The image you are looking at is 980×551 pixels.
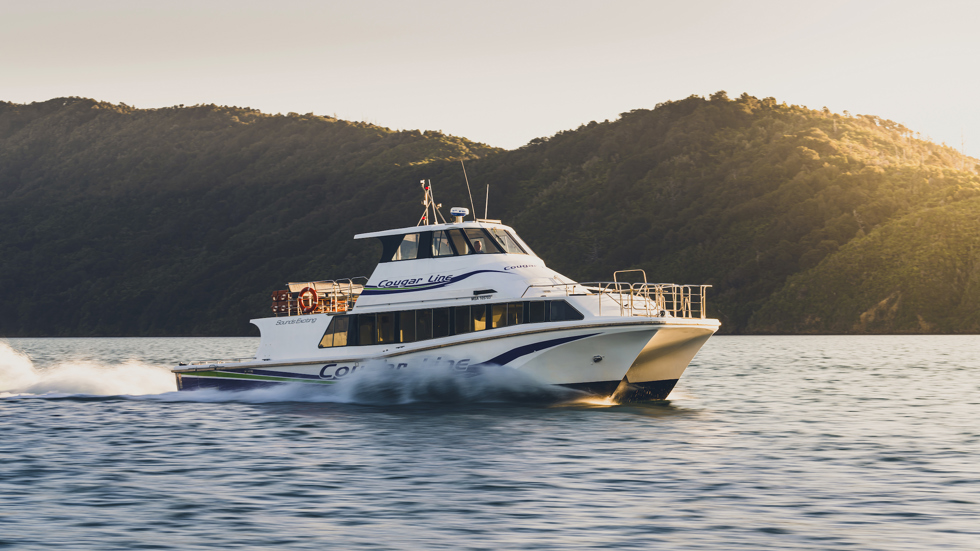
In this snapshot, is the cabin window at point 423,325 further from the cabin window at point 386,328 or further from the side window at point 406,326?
the cabin window at point 386,328

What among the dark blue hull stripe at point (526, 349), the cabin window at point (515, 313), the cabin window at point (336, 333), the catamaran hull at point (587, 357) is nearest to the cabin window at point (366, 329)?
the cabin window at point (336, 333)

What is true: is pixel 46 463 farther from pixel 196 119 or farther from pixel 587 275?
pixel 196 119

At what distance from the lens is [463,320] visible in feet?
64.9

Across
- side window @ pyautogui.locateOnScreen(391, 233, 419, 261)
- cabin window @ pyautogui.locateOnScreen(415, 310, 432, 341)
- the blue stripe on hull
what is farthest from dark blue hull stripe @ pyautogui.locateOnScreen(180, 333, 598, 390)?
side window @ pyautogui.locateOnScreen(391, 233, 419, 261)

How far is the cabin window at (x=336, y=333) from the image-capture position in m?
21.5

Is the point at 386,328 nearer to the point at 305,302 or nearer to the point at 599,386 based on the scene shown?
the point at 305,302

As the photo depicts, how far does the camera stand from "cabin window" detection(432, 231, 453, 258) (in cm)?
2092

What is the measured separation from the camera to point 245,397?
22250 millimetres

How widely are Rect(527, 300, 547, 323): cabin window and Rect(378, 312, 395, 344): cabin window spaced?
11.1 ft

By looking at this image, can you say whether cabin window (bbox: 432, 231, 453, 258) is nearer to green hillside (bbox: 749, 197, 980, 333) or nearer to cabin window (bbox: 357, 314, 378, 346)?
cabin window (bbox: 357, 314, 378, 346)

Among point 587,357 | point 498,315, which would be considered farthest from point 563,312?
point 498,315

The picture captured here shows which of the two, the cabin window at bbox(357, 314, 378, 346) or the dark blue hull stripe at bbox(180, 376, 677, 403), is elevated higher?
the cabin window at bbox(357, 314, 378, 346)

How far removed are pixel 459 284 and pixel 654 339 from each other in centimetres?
442

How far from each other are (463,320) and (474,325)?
290mm
